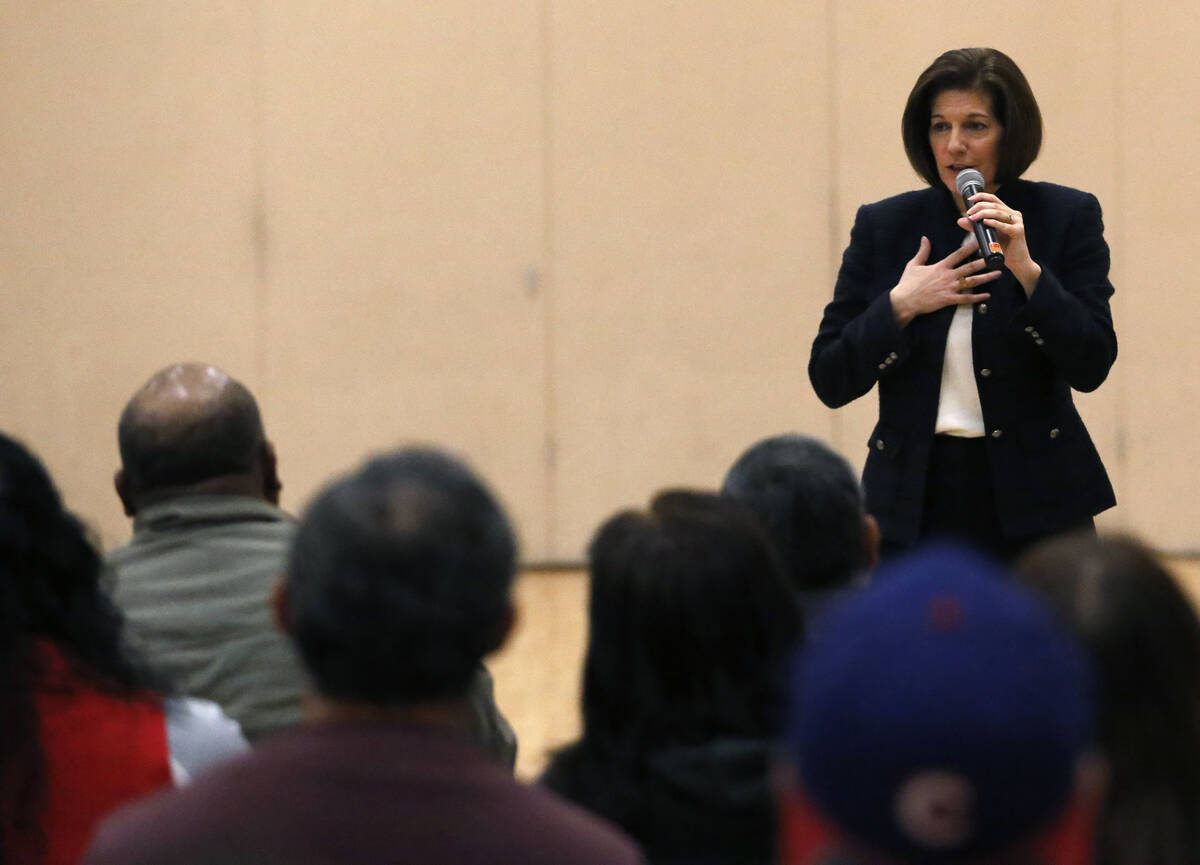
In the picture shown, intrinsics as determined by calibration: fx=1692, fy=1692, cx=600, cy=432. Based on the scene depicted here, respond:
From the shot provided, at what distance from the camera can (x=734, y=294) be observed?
7.34 m

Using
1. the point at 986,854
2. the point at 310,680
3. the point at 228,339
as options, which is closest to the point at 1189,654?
the point at 986,854

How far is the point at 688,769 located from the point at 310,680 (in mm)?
477

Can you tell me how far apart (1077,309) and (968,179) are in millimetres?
310

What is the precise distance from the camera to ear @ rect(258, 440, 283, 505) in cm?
250

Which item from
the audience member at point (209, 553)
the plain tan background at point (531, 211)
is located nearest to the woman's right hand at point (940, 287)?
the audience member at point (209, 553)

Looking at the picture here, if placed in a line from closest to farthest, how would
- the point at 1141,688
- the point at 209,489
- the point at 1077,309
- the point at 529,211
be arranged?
the point at 1141,688, the point at 209,489, the point at 1077,309, the point at 529,211

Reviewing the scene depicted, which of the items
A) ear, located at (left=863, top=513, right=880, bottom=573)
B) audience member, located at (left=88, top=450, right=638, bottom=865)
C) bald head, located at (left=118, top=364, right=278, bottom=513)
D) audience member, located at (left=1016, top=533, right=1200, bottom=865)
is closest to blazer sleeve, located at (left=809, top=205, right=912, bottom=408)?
ear, located at (left=863, top=513, right=880, bottom=573)

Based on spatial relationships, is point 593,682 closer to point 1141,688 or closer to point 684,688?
point 684,688

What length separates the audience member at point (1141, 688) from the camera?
1.36m

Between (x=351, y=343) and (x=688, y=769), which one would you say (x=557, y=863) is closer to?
(x=688, y=769)

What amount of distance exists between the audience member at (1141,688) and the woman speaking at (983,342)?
152 centimetres

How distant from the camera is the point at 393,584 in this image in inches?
50.1

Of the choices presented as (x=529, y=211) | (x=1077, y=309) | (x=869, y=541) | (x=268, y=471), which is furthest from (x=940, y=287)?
(x=529, y=211)

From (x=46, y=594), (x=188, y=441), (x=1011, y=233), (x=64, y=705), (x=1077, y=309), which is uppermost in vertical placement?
(x=1011, y=233)
